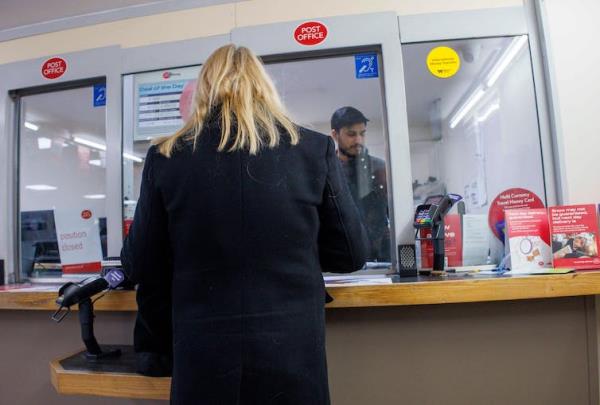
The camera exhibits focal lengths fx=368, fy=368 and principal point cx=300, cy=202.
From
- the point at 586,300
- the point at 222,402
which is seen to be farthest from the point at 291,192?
the point at 586,300

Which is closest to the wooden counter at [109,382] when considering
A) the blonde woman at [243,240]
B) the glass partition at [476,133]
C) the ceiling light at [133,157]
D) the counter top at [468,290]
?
the blonde woman at [243,240]

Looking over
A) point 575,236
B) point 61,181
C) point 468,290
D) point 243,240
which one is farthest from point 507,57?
point 61,181

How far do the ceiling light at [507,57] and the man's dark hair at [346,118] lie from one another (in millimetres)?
669

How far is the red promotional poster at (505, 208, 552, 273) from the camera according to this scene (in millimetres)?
1479

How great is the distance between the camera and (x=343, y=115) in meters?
2.04

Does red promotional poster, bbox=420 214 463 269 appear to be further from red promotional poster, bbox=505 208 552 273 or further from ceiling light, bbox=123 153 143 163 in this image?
ceiling light, bbox=123 153 143 163

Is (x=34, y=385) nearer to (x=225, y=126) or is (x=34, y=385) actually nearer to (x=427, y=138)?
(x=225, y=126)

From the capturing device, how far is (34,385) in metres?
1.84

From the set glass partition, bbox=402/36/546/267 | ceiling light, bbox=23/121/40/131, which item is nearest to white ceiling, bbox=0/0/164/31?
ceiling light, bbox=23/121/40/131

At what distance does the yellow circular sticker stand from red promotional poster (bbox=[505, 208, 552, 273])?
799 millimetres

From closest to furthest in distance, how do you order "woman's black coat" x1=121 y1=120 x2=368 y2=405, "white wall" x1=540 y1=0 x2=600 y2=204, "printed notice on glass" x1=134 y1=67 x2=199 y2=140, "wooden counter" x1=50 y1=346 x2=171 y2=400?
"woman's black coat" x1=121 y1=120 x2=368 y2=405 < "wooden counter" x1=50 y1=346 x2=171 y2=400 < "white wall" x1=540 y1=0 x2=600 y2=204 < "printed notice on glass" x1=134 y1=67 x2=199 y2=140

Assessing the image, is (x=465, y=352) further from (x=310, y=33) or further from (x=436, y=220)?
(x=310, y=33)

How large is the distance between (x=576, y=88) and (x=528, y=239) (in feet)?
2.68

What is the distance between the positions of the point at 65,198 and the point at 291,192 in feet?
6.18
